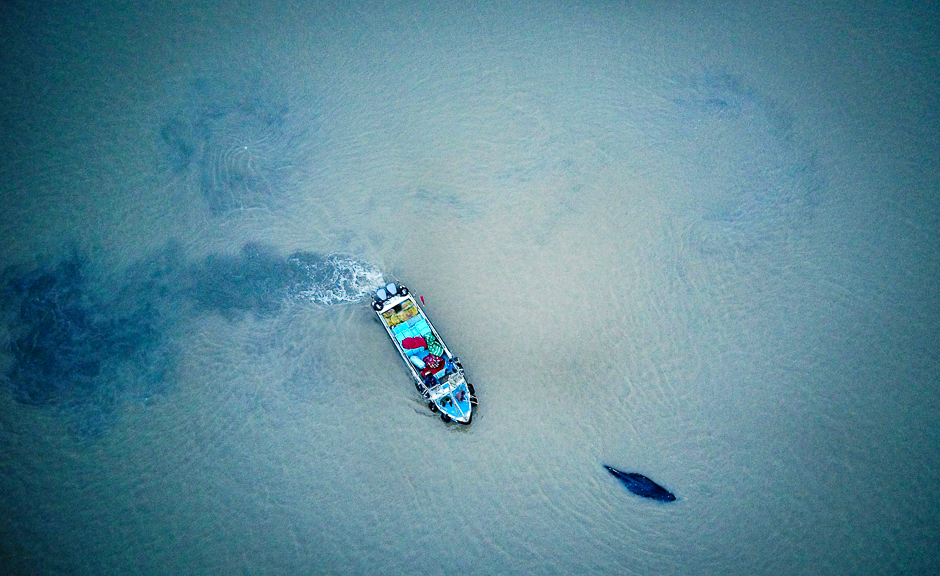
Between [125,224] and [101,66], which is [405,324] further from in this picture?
[101,66]

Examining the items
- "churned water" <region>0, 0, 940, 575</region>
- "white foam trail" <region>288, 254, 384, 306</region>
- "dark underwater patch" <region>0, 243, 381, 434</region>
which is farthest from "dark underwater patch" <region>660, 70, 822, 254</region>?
"dark underwater patch" <region>0, 243, 381, 434</region>

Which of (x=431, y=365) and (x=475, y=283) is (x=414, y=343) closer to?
(x=431, y=365)

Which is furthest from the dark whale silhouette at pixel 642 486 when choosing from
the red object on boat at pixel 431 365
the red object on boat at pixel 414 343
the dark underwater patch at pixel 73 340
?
the dark underwater patch at pixel 73 340

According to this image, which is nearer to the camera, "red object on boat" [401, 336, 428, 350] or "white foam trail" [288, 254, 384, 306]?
"red object on boat" [401, 336, 428, 350]

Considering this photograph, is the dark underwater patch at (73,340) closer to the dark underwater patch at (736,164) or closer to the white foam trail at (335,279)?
the white foam trail at (335,279)

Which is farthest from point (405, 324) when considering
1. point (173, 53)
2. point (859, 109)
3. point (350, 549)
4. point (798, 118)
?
point (859, 109)

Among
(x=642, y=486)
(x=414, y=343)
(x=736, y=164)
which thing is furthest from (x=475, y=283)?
(x=736, y=164)

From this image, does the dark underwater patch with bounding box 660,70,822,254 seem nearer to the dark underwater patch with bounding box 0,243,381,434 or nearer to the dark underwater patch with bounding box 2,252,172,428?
the dark underwater patch with bounding box 0,243,381,434

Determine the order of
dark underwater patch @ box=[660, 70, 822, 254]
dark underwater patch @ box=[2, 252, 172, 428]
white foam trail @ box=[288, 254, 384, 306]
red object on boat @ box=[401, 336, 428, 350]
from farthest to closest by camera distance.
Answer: dark underwater patch @ box=[660, 70, 822, 254]
white foam trail @ box=[288, 254, 384, 306]
red object on boat @ box=[401, 336, 428, 350]
dark underwater patch @ box=[2, 252, 172, 428]
